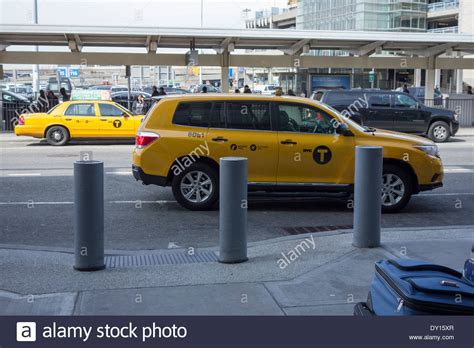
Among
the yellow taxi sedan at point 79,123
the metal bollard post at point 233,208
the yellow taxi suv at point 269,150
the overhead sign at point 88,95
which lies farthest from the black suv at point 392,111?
the metal bollard post at point 233,208

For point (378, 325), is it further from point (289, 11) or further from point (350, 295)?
point (289, 11)

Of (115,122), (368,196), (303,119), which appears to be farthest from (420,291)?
(115,122)

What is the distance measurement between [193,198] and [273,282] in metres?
4.16

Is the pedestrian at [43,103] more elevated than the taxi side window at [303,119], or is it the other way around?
the pedestrian at [43,103]

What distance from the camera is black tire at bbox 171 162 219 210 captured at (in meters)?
10.0

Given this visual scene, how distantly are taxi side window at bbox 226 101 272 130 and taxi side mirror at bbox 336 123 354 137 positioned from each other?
1068mm

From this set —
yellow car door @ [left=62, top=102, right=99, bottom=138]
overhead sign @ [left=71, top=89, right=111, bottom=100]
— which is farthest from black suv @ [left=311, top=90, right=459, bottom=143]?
overhead sign @ [left=71, top=89, right=111, bottom=100]

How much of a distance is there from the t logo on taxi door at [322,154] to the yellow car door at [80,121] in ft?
39.4

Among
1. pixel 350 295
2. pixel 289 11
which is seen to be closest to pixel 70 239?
pixel 350 295

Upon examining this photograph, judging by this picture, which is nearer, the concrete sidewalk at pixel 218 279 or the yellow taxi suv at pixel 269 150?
the concrete sidewalk at pixel 218 279

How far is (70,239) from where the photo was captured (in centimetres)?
835

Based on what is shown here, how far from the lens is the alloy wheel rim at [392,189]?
10031mm

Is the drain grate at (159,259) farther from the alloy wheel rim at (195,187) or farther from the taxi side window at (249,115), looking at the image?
the taxi side window at (249,115)

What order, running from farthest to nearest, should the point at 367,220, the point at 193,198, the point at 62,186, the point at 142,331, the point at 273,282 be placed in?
1. the point at 62,186
2. the point at 193,198
3. the point at 367,220
4. the point at 273,282
5. the point at 142,331
